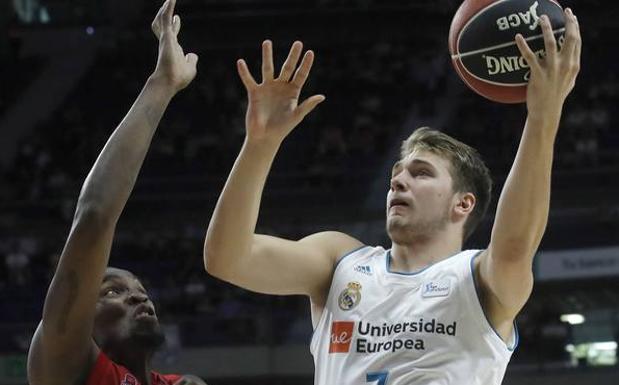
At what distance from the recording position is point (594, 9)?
63.6 feet

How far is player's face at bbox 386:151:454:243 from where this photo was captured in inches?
152

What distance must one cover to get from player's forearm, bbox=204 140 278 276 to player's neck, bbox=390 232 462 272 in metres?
0.55

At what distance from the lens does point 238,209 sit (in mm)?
3656

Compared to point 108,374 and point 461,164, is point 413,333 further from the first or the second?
point 108,374

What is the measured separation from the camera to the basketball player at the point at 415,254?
134 inches

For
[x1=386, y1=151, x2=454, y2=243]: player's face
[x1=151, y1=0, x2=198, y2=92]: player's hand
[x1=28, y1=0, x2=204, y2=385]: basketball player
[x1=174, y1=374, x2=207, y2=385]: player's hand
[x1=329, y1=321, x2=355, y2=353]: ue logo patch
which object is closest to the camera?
[x1=28, y1=0, x2=204, y2=385]: basketball player

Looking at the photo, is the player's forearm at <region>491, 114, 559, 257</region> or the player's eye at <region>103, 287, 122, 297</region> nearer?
the player's forearm at <region>491, 114, 559, 257</region>

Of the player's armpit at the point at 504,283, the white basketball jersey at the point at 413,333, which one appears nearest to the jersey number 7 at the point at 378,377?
the white basketball jersey at the point at 413,333

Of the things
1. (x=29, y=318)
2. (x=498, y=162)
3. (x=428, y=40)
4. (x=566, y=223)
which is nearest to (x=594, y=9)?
(x=428, y=40)

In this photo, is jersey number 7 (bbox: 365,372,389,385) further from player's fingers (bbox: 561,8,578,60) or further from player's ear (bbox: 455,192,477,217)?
player's fingers (bbox: 561,8,578,60)

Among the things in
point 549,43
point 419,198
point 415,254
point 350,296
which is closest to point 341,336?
point 350,296

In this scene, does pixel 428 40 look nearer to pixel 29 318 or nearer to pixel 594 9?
pixel 594 9

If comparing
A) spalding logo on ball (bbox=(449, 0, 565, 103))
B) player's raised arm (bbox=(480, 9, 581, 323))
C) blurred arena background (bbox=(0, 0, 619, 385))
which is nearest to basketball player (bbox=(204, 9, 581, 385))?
player's raised arm (bbox=(480, 9, 581, 323))

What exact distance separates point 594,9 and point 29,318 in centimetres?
1121
